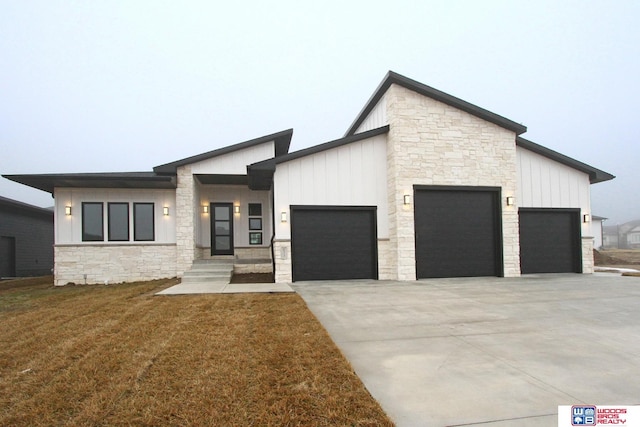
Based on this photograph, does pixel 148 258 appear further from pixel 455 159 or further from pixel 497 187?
pixel 497 187

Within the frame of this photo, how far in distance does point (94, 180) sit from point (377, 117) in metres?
10.2

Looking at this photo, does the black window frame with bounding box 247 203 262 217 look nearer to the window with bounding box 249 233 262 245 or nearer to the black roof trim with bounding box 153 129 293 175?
the window with bounding box 249 233 262 245

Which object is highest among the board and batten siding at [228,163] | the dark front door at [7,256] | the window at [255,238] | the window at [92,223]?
the board and batten siding at [228,163]

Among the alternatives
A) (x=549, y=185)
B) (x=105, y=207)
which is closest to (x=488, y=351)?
(x=549, y=185)

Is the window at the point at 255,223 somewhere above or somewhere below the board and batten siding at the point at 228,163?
below

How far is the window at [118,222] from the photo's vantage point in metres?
12.2

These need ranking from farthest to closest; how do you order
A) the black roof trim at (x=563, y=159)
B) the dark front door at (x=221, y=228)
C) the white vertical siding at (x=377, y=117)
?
the dark front door at (x=221, y=228), the black roof trim at (x=563, y=159), the white vertical siding at (x=377, y=117)

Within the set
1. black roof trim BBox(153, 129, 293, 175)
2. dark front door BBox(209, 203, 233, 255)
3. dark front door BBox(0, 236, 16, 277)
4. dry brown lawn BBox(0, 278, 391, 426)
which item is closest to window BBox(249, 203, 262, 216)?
dark front door BBox(209, 203, 233, 255)

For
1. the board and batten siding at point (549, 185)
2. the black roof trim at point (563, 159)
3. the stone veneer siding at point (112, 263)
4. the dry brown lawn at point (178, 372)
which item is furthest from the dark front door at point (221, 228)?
the black roof trim at point (563, 159)

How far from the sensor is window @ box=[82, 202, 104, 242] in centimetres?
1203

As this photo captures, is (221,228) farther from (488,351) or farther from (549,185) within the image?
(549,185)

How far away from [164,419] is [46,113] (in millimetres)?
62169

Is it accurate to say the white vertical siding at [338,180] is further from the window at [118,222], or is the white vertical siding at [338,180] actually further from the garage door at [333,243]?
the window at [118,222]

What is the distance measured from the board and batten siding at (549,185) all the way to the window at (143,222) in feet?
43.6
